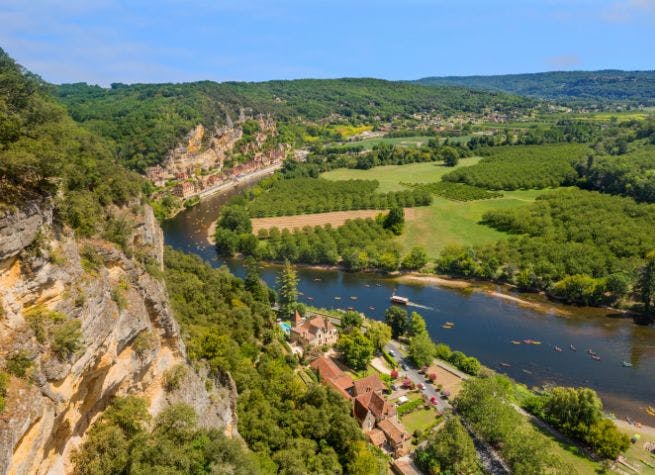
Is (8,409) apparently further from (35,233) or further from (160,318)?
(160,318)

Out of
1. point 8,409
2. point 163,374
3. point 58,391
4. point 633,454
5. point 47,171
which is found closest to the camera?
point 8,409

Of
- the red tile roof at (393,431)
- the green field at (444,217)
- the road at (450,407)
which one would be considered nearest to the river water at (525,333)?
the road at (450,407)

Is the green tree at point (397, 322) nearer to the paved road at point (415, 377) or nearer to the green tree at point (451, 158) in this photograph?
the paved road at point (415, 377)

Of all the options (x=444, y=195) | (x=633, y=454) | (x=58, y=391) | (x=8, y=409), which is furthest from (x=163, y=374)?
(x=444, y=195)

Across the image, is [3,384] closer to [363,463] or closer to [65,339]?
[65,339]

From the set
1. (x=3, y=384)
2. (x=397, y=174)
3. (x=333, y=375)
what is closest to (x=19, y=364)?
(x=3, y=384)

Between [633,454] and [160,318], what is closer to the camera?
[160,318]
